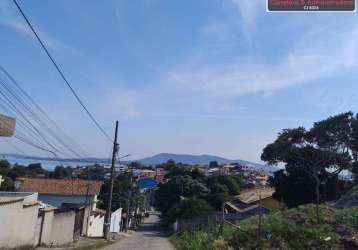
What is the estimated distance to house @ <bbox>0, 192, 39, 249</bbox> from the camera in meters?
15.2

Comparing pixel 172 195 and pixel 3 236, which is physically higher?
pixel 172 195

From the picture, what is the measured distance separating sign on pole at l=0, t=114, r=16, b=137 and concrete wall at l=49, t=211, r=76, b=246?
31.9 feet

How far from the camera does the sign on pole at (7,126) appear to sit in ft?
43.9

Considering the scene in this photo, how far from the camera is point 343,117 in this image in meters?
42.0

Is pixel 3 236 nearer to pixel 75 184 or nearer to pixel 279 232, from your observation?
pixel 279 232

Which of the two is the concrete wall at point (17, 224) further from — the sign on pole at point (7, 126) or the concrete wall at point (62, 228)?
the concrete wall at point (62, 228)

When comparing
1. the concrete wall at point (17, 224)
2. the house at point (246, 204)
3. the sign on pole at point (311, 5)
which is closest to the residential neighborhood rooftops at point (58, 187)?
the house at point (246, 204)

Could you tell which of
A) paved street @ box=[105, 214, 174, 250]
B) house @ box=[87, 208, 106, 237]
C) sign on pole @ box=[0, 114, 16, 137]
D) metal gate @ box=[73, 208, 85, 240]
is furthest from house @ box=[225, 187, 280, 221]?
sign on pole @ box=[0, 114, 16, 137]

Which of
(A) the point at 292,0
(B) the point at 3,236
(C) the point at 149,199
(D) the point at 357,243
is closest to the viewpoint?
(A) the point at 292,0

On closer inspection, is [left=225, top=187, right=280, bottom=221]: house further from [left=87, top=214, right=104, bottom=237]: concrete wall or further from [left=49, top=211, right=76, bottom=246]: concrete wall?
[left=49, top=211, right=76, bottom=246]: concrete wall

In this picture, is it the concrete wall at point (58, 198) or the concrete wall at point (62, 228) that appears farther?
the concrete wall at point (58, 198)

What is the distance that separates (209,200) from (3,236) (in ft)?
153

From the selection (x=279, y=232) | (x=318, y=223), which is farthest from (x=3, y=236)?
(x=318, y=223)

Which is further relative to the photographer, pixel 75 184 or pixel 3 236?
pixel 75 184
